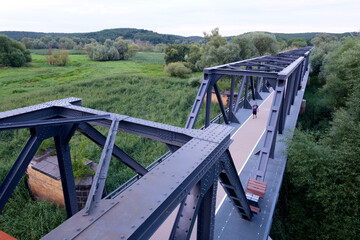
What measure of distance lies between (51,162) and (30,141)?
645cm

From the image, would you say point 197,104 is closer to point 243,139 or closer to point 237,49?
point 243,139

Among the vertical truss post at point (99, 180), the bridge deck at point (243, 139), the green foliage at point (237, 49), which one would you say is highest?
the green foliage at point (237, 49)

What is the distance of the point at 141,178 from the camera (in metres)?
2.68

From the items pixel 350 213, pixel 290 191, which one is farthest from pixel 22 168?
pixel 290 191

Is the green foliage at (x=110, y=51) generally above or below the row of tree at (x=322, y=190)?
above

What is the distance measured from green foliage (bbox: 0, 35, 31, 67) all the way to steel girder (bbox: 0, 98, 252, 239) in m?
56.4

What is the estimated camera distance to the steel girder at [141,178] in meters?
2.12

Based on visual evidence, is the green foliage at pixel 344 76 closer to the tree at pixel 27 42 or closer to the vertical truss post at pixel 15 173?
the vertical truss post at pixel 15 173

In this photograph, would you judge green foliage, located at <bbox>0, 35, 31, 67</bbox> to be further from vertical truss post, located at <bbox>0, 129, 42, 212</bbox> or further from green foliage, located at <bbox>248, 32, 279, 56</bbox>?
vertical truss post, located at <bbox>0, 129, 42, 212</bbox>

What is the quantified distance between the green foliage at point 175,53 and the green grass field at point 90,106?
20.0 m

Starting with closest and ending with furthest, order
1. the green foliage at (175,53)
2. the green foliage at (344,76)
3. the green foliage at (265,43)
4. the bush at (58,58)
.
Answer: the green foliage at (344,76), the green foliage at (265,43), the green foliage at (175,53), the bush at (58,58)

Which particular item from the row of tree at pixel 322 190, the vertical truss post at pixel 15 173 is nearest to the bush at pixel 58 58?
the row of tree at pixel 322 190

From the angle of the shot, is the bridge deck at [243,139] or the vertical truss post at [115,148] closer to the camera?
the vertical truss post at [115,148]

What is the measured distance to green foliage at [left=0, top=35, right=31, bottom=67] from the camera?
159 ft
